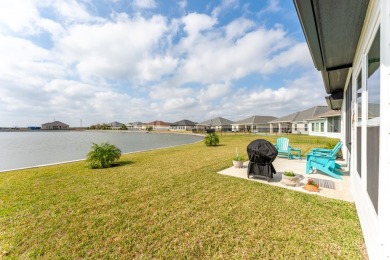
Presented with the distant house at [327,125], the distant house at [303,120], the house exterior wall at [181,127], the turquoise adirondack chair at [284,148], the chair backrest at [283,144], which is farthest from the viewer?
the house exterior wall at [181,127]

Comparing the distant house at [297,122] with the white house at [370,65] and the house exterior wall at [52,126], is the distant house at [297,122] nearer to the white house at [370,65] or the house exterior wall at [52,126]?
the white house at [370,65]

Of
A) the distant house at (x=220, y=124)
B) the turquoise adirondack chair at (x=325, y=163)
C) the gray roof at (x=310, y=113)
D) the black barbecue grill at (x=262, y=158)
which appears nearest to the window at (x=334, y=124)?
the gray roof at (x=310, y=113)

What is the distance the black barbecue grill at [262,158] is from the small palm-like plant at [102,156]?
6.29 m

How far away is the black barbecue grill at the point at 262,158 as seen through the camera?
487 centimetres

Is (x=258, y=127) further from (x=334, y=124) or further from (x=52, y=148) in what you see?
(x=52, y=148)

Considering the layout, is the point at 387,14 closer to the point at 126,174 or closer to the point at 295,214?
the point at 295,214

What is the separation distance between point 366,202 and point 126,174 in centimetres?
656

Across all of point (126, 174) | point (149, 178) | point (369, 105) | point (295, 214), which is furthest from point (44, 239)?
point (369, 105)

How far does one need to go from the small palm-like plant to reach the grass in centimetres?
260

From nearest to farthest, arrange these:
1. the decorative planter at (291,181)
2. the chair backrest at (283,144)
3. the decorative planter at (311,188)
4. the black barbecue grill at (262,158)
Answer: the decorative planter at (311,188)
the decorative planter at (291,181)
the black barbecue grill at (262,158)
the chair backrest at (283,144)

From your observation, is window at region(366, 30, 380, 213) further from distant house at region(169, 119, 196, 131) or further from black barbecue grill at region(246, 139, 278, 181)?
distant house at region(169, 119, 196, 131)

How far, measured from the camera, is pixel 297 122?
31750mm

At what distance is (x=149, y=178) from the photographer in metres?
5.84

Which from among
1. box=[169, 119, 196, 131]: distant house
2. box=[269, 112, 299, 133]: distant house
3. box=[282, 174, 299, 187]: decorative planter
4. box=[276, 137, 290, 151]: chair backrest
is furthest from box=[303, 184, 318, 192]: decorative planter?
box=[169, 119, 196, 131]: distant house
